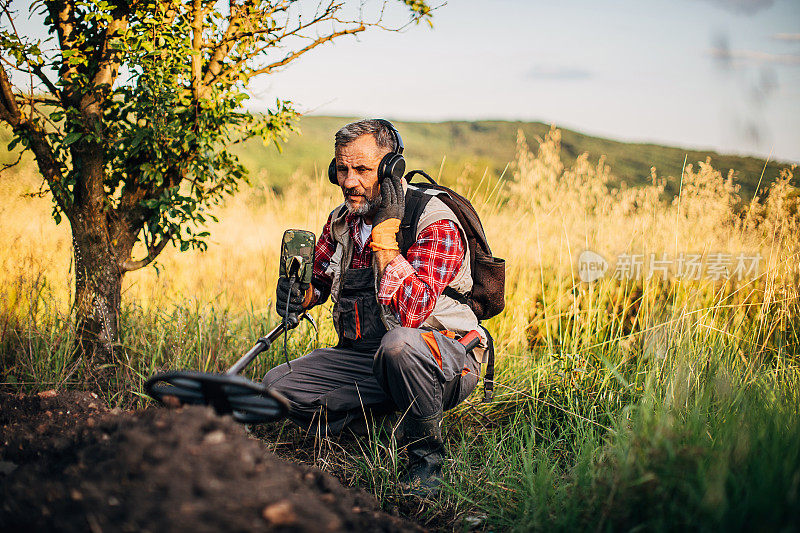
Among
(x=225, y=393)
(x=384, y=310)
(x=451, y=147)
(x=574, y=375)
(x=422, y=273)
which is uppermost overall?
(x=451, y=147)

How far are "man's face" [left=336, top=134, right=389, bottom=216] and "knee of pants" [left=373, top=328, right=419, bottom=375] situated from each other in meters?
0.75

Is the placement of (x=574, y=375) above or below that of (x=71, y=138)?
below

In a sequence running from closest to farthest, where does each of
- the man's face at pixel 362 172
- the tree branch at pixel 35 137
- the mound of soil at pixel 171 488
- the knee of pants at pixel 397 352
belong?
the mound of soil at pixel 171 488 < the knee of pants at pixel 397 352 < the man's face at pixel 362 172 < the tree branch at pixel 35 137

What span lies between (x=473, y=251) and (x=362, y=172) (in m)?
0.76

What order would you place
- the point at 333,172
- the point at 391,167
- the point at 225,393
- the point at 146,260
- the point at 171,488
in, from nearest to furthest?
the point at 171,488 → the point at 225,393 → the point at 391,167 → the point at 333,172 → the point at 146,260

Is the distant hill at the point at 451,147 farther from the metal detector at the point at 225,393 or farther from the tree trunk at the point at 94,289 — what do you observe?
the metal detector at the point at 225,393

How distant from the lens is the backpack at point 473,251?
10.4ft

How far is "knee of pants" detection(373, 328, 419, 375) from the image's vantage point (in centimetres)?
282

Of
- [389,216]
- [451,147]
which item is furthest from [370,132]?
[451,147]

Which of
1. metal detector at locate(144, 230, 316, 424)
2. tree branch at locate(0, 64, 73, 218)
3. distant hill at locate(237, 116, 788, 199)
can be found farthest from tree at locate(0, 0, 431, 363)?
distant hill at locate(237, 116, 788, 199)

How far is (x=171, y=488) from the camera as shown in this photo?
5.12 ft

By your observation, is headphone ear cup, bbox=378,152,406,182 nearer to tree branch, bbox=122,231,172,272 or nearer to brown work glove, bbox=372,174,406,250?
brown work glove, bbox=372,174,406,250

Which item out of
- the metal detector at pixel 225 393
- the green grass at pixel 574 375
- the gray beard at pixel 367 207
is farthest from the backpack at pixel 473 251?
the metal detector at pixel 225 393

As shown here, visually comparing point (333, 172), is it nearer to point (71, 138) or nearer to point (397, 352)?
point (397, 352)
